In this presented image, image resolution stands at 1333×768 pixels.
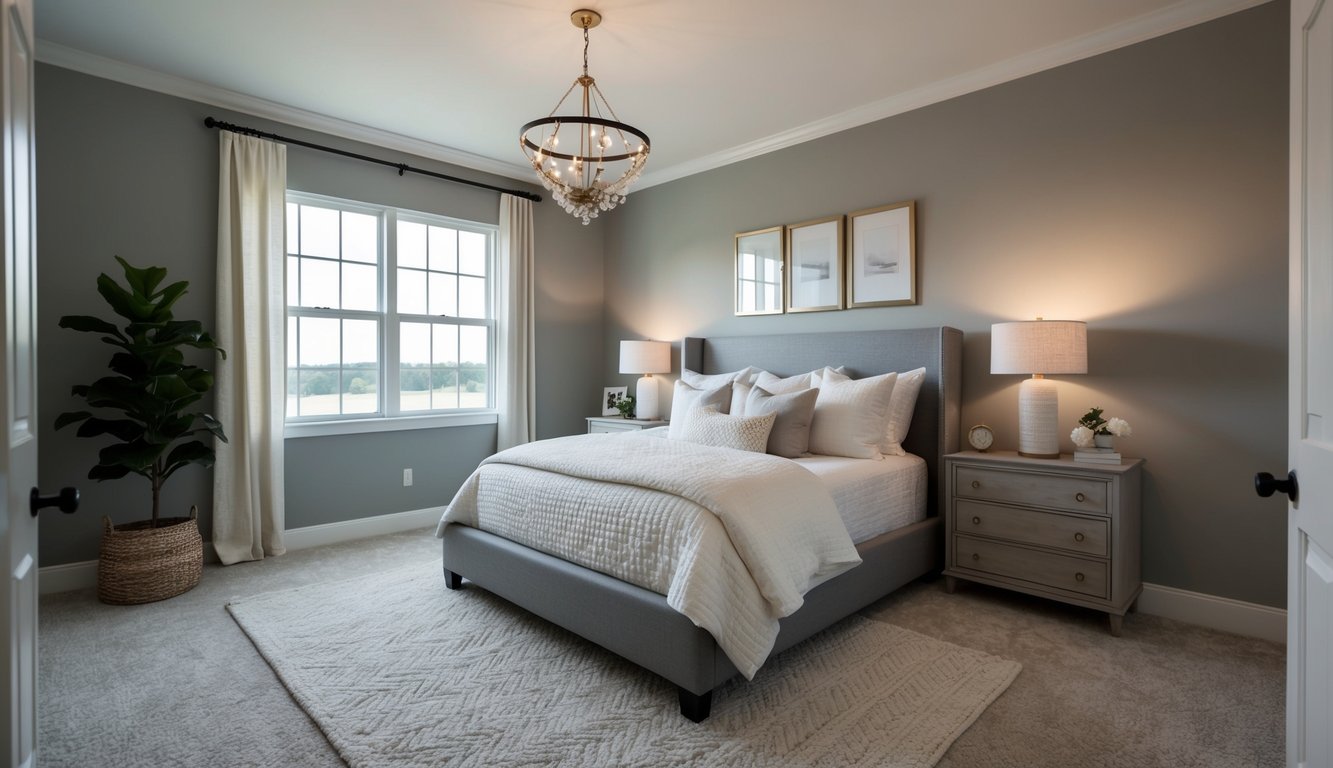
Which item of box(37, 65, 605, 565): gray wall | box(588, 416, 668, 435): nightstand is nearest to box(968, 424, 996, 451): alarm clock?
box(588, 416, 668, 435): nightstand

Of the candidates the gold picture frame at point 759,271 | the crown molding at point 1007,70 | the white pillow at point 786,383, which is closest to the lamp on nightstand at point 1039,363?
the white pillow at point 786,383

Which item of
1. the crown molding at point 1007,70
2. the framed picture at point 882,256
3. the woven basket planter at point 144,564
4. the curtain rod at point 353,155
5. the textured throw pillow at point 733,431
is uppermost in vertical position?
the crown molding at point 1007,70

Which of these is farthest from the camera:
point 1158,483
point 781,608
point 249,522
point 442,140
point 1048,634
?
point 442,140

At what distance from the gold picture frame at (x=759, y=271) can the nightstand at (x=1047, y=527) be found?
1674 mm

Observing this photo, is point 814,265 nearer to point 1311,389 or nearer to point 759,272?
point 759,272

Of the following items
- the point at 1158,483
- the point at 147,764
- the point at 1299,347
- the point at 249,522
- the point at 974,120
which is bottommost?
the point at 147,764

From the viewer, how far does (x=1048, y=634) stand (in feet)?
8.63

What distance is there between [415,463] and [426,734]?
9.12ft

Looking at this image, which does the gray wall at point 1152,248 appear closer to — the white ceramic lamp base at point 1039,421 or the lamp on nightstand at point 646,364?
the white ceramic lamp base at point 1039,421

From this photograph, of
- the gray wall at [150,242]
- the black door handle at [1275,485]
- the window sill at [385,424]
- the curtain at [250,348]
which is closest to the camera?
the black door handle at [1275,485]

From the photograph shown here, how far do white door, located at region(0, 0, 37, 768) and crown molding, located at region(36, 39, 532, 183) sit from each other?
2700mm

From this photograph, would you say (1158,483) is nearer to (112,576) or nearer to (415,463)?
(415,463)

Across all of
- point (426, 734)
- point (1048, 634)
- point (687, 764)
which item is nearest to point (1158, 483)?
point (1048, 634)

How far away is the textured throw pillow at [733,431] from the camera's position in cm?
312
